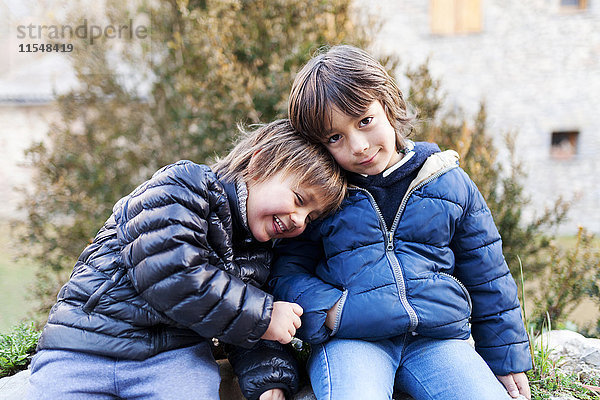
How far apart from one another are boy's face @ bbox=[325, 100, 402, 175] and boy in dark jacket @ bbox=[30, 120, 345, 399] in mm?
68

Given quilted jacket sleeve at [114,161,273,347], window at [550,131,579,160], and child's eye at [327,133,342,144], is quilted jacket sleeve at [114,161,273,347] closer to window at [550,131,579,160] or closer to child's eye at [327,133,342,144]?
child's eye at [327,133,342,144]

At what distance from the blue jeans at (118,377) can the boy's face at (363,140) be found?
0.92 meters

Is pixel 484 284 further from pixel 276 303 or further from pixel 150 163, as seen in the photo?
pixel 150 163

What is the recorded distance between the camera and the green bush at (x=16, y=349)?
2.24 metres

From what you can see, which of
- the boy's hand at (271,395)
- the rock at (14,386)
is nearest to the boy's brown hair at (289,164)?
the boy's hand at (271,395)

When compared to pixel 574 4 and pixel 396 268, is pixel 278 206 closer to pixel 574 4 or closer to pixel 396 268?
pixel 396 268

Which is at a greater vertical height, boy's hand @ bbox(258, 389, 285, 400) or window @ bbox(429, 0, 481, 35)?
window @ bbox(429, 0, 481, 35)

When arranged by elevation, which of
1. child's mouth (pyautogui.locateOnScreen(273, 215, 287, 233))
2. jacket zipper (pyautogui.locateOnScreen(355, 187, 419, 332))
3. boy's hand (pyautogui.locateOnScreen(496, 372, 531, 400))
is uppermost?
child's mouth (pyautogui.locateOnScreen(273, 215, 287, 233))

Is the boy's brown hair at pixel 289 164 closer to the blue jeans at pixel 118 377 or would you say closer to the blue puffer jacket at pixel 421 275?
the blue puffer jacket at pixel 421 275

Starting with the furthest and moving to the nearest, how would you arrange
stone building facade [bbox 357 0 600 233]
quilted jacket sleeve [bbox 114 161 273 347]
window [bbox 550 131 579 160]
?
1. window [bbox 550 131 579 160]
2. stone building facade [bbox 357 0 600 233]
3. quilted jacket sleeve [bbox 114 161 273 347]

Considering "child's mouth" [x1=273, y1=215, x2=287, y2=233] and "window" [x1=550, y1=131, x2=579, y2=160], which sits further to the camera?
"window" [x1=550, y1=131, x2=579, y2=160]

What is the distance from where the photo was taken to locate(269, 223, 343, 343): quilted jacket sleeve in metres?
1.85

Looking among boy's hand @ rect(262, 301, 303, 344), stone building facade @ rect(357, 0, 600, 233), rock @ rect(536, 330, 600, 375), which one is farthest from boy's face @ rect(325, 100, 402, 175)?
stone building facade @ rect(357, 0, 600, 233)

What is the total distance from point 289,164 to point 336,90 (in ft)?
1.04
